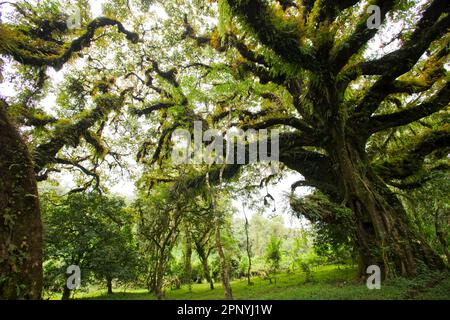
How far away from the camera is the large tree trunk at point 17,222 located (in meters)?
3.42

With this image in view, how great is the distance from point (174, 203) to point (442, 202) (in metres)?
10.1

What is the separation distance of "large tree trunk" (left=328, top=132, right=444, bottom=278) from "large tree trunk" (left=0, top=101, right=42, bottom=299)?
7.25 m

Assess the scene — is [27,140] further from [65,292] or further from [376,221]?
[376,221]

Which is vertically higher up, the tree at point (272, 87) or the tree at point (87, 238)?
the tree at point (272, 87)

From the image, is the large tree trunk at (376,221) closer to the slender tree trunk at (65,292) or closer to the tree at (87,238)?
the tree at (87,238)

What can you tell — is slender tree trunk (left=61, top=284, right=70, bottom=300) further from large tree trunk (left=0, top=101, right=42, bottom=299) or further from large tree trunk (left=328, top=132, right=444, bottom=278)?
large tree trunk (left=328, top=132, right=444, bottom=278)

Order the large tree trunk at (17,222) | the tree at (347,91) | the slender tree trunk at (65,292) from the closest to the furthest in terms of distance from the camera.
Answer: the large tree trunk at (17,222), the tree at (347,91), the slender tree trunk at (65,292)

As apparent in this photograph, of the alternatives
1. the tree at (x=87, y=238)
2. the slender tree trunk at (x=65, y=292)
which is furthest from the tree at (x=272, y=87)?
the slender tree trunk at (x=65, y=292)

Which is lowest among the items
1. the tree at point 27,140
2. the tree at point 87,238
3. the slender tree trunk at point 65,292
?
the slender tree trunk at point 65,292

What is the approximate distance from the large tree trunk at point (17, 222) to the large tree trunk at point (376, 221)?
725 cm

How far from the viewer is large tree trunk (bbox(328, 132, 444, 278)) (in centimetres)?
633

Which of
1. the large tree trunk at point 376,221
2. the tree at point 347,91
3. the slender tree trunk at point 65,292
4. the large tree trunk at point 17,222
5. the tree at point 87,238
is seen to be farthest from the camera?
the slender tree trunk at point 65,292

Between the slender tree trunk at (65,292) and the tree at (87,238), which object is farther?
the slender tree trunk at (65,292)

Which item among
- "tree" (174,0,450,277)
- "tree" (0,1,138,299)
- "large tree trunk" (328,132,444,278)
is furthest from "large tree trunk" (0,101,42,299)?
"large tree trunk" (328,132,444,278)
